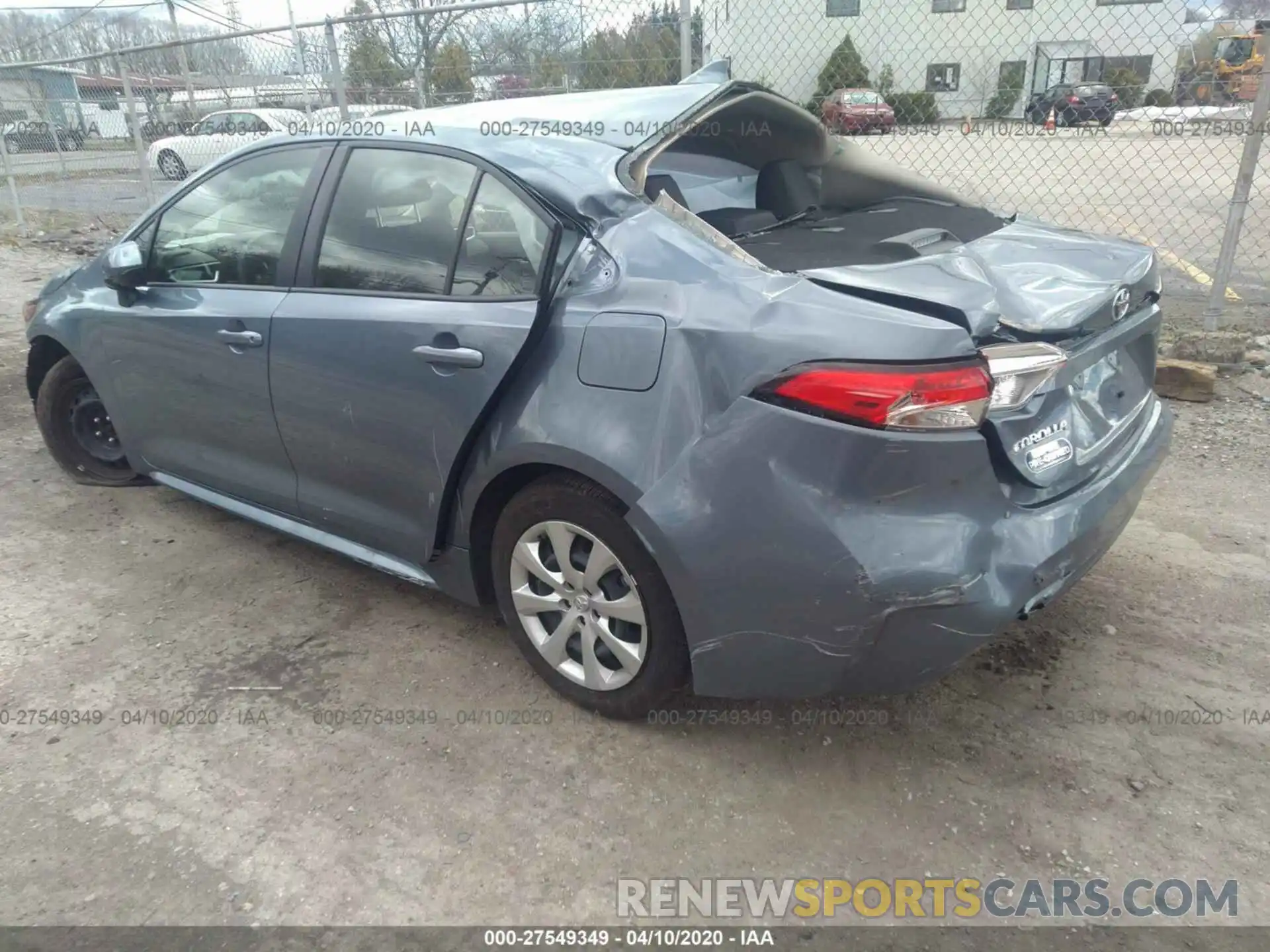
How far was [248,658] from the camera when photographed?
10.0ft

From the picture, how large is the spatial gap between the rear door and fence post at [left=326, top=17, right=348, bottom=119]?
17.1 feet

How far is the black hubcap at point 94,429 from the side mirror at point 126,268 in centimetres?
96

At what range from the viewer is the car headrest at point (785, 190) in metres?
3.28

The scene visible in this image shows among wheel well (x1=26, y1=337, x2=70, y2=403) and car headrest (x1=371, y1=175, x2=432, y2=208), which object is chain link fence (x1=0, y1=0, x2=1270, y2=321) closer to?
car headrest (x1=371, y1=175, x2=432, y2=208)

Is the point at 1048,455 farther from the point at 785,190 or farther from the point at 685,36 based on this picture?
the point at 685,36

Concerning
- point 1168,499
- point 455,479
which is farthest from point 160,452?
point 1168,499

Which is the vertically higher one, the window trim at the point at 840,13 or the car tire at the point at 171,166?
the window trim at the point at 840,13

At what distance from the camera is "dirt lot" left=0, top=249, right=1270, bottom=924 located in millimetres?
2154

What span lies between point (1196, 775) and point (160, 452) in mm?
3861

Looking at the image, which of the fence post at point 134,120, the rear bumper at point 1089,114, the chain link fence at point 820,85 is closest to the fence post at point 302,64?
the chain link fence at point 820,85

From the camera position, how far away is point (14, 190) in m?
11.6

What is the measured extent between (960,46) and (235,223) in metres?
8.50

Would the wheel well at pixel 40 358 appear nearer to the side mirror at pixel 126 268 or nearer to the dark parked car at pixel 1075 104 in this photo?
the side mirror at pixel 126 268

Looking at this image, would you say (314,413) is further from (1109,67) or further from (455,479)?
(1109,67)
